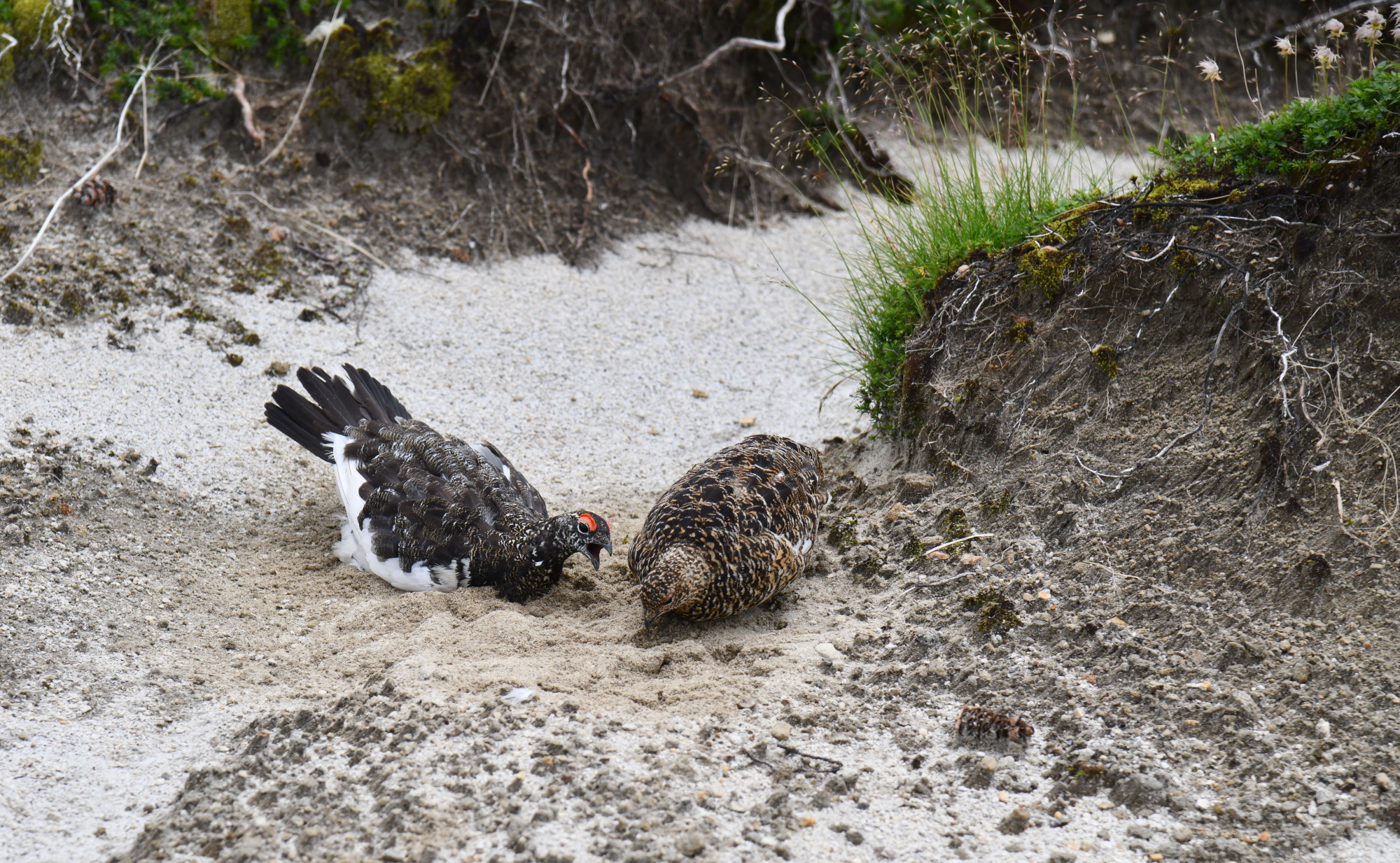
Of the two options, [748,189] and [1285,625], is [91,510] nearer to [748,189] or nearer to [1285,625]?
[1285,625]

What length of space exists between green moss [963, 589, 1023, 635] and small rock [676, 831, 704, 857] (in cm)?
141

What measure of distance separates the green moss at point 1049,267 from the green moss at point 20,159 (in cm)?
619

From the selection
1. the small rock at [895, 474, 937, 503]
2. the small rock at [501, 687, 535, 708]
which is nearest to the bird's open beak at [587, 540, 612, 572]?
the small rock at [501, 687, 535, 708]

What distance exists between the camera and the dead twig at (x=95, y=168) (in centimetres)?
590

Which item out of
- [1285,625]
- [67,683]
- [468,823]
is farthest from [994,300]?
[67,683]

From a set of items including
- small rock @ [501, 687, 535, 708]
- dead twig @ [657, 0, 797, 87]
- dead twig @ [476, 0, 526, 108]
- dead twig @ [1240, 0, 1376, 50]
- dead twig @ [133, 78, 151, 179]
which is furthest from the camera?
dead twig @ [657, 0, 797, 87]

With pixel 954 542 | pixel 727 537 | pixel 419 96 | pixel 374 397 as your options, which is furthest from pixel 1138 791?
pixel 419 96

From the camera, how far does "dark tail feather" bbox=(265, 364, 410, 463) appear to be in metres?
4.80

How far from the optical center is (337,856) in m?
2.69

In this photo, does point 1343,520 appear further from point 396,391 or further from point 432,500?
point 396,391

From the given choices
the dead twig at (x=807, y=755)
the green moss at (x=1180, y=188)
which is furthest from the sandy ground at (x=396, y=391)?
the green moss at (x=1180, y=188)

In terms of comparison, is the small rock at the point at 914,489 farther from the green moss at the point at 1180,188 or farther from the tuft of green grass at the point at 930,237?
the green moss at the point at 1180,188

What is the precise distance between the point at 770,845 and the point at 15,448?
13.5 feet

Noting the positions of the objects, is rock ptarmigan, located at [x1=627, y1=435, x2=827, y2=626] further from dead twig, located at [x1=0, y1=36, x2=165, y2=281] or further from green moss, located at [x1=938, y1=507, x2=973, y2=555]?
dead twig, located at [x1=0, y1=36, x2=165, y2=281]
